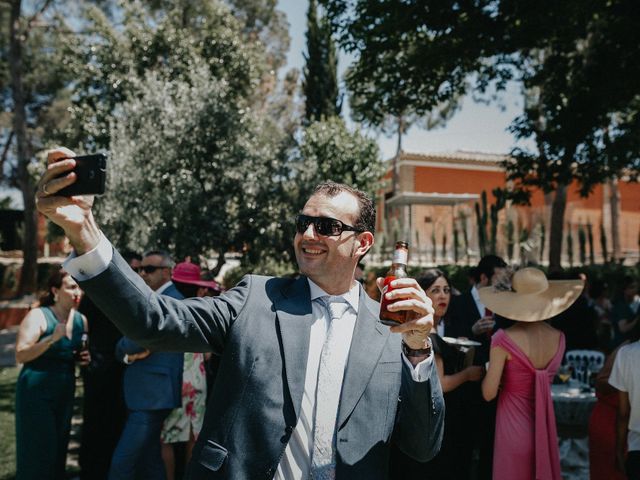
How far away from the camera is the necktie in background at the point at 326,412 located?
6.63 feet

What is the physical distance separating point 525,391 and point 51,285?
3.61 metres

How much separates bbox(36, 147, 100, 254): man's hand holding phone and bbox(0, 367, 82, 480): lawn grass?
4.55 m

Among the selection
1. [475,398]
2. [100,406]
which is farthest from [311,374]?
[100,406]

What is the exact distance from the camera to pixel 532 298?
3.87 metres

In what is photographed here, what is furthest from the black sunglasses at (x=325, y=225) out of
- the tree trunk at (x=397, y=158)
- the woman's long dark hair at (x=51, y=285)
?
the tree trunk at (x=397, y=158)

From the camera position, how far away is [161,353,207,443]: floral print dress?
460 cm

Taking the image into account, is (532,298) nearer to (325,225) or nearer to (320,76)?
(325,225)

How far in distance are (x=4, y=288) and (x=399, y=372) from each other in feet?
71.8

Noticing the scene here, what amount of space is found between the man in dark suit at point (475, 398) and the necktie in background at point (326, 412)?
7.59ft

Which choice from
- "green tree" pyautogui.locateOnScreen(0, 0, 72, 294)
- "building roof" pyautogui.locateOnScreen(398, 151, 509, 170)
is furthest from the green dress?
"building roof" pyautogui.locateOnScreen(398, 151, 509, 170)

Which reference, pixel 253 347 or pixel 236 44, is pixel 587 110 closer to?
pixel 253 347

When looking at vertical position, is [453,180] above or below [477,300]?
above

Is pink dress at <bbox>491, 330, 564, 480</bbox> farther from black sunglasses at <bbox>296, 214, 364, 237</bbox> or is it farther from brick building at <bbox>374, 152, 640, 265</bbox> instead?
brick building at <bbox>374, 152, 640, 265</bbox>

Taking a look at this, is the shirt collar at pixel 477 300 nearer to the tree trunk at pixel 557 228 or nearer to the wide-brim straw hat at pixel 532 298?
the wide-brim straw hat at pixel 532 298
